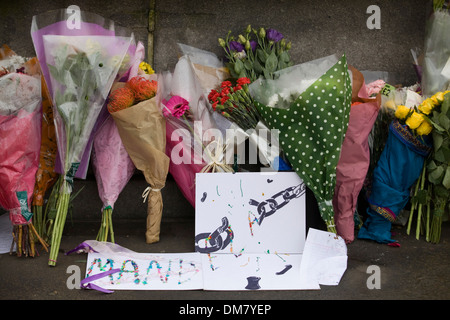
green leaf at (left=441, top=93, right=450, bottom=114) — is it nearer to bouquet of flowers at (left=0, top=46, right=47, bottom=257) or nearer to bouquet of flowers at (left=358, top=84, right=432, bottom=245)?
bouquet of flowers at (left=358, top=84, right=432, bottom=245)

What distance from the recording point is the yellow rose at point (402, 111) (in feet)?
9.20

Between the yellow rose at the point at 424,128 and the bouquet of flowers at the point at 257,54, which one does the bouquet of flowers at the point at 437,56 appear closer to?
the yellow rose at the point at 424,128

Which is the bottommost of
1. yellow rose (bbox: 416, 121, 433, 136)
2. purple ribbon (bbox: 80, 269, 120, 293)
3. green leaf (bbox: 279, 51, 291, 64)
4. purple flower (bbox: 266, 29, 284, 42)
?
purple ribbon (bbox: 80, 269, 120, 293)

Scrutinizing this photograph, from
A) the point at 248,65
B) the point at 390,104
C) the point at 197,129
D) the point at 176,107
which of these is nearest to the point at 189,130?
the point at 197,129

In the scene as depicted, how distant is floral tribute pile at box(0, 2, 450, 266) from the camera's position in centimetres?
270

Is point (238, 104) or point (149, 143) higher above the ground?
point (238, 104)

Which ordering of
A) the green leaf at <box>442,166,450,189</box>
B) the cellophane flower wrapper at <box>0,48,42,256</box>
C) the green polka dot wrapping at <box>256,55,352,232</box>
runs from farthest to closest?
the green leaf at <box>442,166,450,189</box>
the cellophane flower wrapper at <box>0,48,42,256</box>
the green polka dot wrapping at <box>256,55,352,232</box>

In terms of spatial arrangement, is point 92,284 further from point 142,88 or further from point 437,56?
point 437,56

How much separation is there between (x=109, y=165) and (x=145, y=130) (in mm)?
322

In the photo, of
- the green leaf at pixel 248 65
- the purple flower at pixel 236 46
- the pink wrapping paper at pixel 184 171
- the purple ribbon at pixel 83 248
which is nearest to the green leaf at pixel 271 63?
the green leaf at pixel 248 65

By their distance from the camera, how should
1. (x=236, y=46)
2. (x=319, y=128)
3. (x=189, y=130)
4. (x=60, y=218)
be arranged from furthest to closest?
(x=236, y=46)
(x=189, y=130)
(x=60, y=218)
(x=319, y=128)

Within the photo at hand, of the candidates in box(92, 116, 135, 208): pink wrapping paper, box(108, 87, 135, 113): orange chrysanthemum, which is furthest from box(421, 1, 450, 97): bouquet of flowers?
box(92, 116, 135, 208): pink wrapping paper

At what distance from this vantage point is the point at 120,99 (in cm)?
278

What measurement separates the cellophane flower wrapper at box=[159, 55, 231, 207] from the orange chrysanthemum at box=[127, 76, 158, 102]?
0.39 feet
